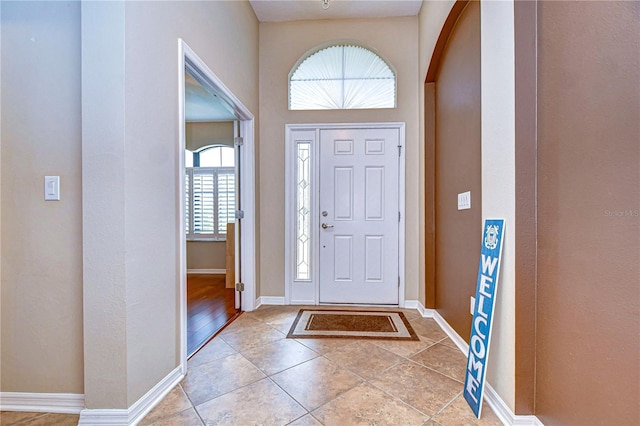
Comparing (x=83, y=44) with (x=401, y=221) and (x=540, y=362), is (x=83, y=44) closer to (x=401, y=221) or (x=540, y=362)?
(x=540, y=362)

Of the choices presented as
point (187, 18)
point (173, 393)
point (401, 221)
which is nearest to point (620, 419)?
point (173, 393)

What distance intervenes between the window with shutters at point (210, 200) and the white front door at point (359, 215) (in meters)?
2.66

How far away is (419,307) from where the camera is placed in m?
3.00

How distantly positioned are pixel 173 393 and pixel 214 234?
3822mm

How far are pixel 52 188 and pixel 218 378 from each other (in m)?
1.43

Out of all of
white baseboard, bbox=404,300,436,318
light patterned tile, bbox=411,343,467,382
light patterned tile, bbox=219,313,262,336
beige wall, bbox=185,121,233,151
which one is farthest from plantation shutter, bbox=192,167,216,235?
light patterned tile, bbox=411,343,467,382

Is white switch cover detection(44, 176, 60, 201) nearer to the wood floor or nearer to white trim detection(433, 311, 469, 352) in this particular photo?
the wood floor

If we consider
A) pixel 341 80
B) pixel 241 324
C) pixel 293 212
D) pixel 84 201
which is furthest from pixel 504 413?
pixel 341 80

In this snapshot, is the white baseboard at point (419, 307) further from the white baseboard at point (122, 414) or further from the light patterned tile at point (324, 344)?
the white baseboard at point (122, 414)

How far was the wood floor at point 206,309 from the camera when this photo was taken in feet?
7.83

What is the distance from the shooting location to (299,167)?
3.25m

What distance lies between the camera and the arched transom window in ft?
10.5

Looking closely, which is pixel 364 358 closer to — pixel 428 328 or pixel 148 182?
pixel 428 328

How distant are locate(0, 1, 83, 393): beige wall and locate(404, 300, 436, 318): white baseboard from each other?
272 cm
